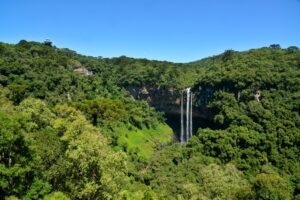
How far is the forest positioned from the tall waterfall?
1899 mm

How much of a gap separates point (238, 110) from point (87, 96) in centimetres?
3421

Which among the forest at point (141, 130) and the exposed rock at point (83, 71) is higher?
the exposed rock at point (83, 71)

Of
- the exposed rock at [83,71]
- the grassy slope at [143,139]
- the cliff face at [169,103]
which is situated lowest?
the grassy slope at [143,139]

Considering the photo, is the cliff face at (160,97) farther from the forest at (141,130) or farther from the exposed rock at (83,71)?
the exposed rock at (83,71)

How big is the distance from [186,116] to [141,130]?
59.1 ft

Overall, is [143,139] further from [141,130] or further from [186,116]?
[186,116]

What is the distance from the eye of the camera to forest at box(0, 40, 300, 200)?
37.6 meters

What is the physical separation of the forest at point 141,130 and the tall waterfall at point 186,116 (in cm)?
190

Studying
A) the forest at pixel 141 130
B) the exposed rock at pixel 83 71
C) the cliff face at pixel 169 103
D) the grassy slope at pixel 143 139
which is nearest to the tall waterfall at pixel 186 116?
the cliff face at pixel 169 103

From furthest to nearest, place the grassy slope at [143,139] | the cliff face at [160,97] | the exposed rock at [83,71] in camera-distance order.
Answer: the cliff face at [160,97] → the exposed rock at [83,71] → the grassy slope at [143,139]

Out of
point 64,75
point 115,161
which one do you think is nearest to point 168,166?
point 64,75

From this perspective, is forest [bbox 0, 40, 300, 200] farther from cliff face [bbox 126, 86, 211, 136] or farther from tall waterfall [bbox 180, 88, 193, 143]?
tall waterfall [bbox 180, 88, 193, 143]

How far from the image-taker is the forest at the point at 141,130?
Result: 123 feet

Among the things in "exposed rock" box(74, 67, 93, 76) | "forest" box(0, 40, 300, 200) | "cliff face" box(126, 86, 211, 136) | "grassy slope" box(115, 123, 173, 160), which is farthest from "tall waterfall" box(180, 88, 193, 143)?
"exposed rock" box(74, 67, 93, 76)
